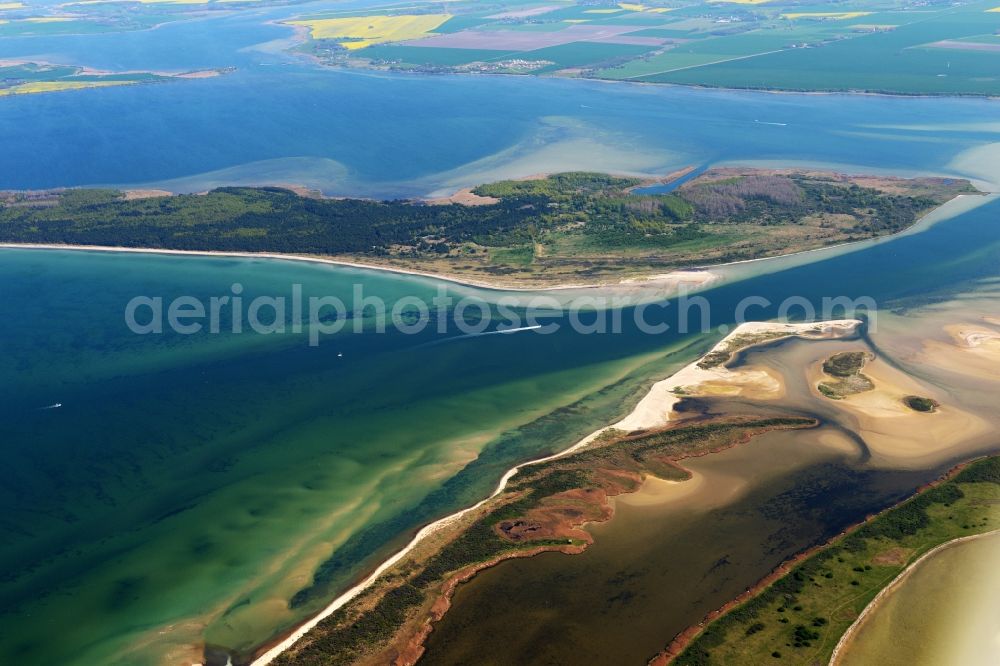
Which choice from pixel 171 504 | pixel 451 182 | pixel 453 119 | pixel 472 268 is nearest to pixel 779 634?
pixel 171 504

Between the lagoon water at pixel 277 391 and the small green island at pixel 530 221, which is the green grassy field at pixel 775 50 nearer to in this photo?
the lagoon water at pixel 277 391

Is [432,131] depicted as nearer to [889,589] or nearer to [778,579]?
[778,579]

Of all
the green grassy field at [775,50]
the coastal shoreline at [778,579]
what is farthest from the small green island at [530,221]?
the green grassy field at [775,50]

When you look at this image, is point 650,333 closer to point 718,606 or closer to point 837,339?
point 837,339

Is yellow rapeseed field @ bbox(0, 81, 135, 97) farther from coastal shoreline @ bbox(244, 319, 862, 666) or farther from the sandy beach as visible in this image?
the sandy beach

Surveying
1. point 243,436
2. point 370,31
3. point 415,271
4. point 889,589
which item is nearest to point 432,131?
point 415,271

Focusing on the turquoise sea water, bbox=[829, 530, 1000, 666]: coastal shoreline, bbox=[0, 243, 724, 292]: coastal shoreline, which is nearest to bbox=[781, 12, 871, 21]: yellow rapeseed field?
the turquoise sea water
